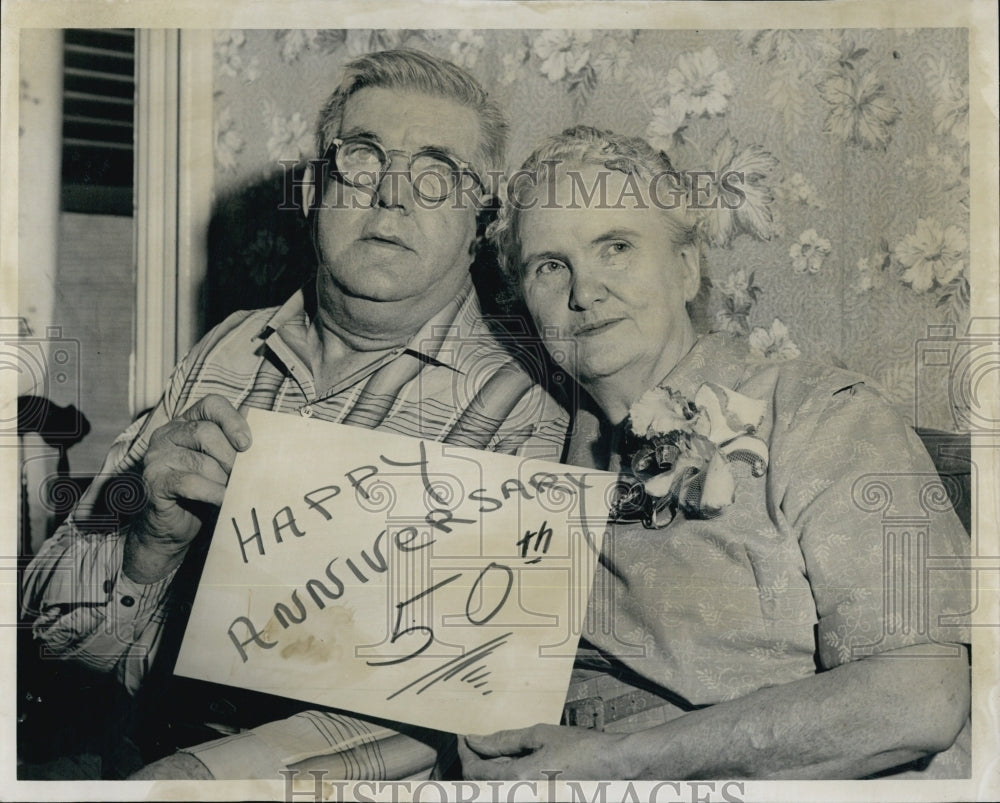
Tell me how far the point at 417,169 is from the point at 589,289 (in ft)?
1.45

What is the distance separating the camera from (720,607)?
2.21 meters

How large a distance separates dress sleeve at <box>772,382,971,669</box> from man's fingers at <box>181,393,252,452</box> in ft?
3.61

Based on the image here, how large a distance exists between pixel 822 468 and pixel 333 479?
1.00 m

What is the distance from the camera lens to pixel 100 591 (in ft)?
7.61

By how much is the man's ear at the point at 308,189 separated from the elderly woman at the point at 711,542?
0.41 m

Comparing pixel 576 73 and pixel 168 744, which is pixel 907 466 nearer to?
pixel 576 73

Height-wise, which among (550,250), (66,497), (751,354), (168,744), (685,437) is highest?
(550,250)

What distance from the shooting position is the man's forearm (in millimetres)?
2145

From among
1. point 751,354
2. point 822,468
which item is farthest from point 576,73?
point 822,468

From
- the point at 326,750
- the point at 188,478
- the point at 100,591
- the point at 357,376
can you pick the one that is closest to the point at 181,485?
the point at 188,478

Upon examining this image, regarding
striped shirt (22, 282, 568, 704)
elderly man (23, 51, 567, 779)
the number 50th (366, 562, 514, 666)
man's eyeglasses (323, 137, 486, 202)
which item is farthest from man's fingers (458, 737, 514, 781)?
man's eyeglasses (323, 137, 486, 202)

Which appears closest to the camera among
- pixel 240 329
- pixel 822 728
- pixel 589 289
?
pixel 822 728

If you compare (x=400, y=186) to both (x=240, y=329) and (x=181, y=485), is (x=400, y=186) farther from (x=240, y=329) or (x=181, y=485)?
(x=181, y=485)

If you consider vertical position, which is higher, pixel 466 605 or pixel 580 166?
pixel 580 166
